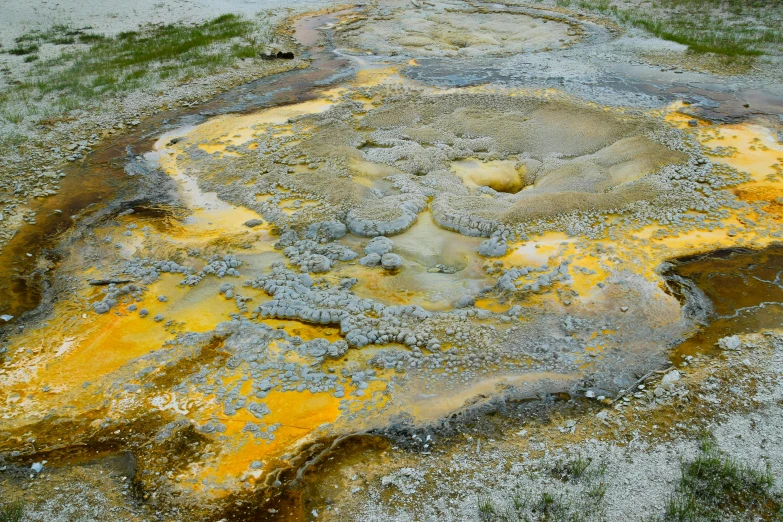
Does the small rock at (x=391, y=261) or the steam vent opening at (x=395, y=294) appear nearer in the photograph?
the steam vent opening at (x=395, y=294)

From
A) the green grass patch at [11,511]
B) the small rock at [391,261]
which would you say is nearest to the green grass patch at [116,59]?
the small rock at [391,261]

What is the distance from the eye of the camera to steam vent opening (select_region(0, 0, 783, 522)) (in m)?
4.76

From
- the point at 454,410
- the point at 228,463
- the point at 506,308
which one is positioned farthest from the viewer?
the point at 506,308

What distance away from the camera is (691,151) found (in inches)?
394

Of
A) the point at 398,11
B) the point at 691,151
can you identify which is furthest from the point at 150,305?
the point at 398,11

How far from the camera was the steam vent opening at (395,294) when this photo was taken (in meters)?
4.76

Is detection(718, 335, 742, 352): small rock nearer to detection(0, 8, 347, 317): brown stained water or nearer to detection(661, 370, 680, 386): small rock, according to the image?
detection(661, 370, 680, 386): small rock

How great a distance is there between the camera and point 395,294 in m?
7.11

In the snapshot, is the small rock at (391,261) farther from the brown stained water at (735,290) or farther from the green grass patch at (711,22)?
the green grass patch at (711,22)

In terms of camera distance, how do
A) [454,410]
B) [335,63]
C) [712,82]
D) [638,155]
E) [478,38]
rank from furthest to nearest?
1. [478,38]
2. [335,63]
3. [712,82]
4. [638,155]
5. [454,410]

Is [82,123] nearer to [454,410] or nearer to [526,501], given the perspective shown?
[454,410]

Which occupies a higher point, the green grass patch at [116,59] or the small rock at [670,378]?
the green grass patch at [116,59]

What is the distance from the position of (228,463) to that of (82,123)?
10.2 m

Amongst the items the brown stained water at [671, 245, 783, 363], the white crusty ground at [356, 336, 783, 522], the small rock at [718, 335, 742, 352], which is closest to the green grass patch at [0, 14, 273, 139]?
the white crusty ground at [356, 336, 783, 522]
